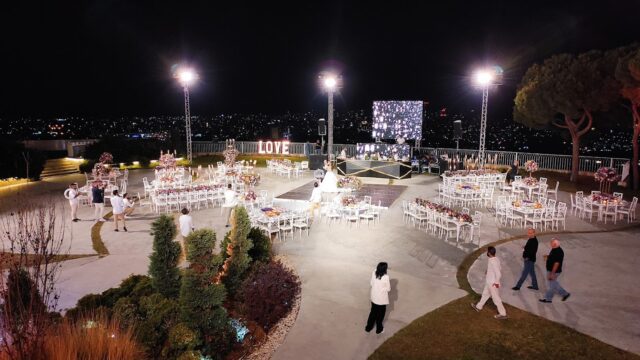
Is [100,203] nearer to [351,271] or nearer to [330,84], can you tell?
[351,271]

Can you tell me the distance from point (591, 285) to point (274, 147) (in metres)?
24.4

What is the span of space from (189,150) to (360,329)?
22.4 metres

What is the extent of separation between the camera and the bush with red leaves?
743 cm

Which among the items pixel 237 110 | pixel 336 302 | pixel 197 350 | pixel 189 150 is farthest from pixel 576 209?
pixel 237 110

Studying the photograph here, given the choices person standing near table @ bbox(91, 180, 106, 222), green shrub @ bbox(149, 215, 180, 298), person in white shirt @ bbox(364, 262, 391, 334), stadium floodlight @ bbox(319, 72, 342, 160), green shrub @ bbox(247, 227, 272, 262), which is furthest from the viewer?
stadium floodlight @ bbox(319, 72, 342, 160)

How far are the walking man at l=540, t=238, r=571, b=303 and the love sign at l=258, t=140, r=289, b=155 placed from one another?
2387 centimetres

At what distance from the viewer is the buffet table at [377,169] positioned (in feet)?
72.2

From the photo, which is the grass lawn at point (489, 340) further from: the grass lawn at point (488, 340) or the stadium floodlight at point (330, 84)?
the stadium floodlight at point (330, 84)

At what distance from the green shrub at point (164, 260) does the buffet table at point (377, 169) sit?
15.9 metres

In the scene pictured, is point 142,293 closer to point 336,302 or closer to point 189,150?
point 336,302

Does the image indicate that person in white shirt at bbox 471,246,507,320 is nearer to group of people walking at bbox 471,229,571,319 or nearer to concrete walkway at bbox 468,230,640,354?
group of people walking at bbox 471,229,571,319

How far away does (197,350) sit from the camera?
6035mm

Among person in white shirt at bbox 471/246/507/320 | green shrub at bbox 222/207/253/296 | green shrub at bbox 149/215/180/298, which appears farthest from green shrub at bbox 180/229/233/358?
person in white shirt at bbox 471/246/507/320

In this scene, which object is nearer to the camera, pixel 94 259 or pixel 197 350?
pixel 197 350
